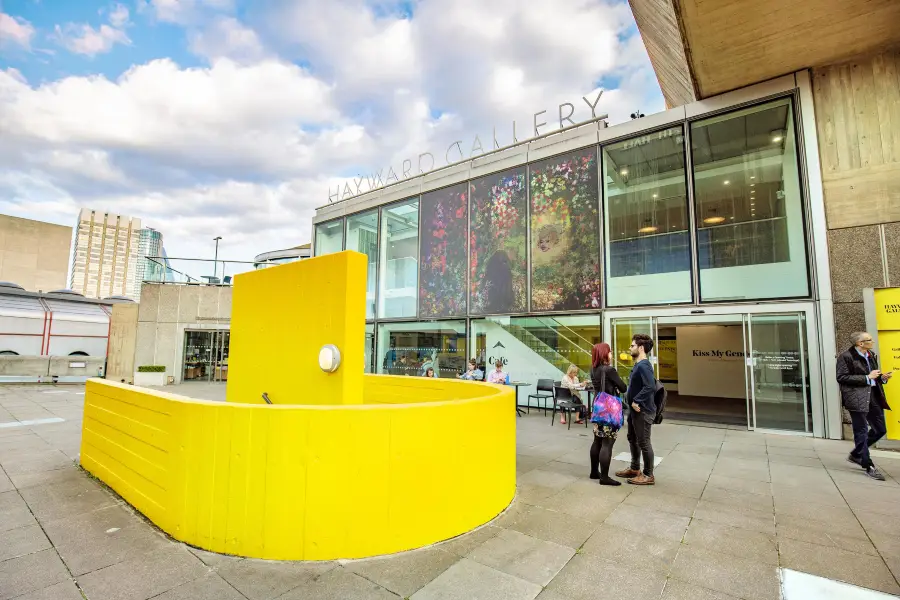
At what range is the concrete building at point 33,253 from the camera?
26.0m

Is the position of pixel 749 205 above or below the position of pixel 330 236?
below

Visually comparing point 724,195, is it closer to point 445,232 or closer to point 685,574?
point 445,232

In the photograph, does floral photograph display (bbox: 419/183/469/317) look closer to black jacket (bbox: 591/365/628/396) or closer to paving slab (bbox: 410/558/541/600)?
black jacket (bbox: 591/365/628/396)

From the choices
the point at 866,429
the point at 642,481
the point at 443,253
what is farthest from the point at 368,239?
the point at 866,429

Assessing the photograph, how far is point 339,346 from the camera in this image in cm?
395

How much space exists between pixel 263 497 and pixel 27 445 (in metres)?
6.33

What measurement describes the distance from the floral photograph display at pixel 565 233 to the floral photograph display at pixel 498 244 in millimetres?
406

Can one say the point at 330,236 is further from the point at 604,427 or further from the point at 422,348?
the point at 604,427

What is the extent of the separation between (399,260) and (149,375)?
1100cm

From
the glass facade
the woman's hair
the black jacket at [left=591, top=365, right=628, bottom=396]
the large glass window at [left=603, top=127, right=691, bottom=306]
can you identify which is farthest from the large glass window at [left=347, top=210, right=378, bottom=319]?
the black jacket at [left=591, top=365, right=628, bottom=396]

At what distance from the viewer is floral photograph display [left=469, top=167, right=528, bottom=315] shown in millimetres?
12328

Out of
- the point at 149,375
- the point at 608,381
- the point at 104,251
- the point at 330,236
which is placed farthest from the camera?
the point at 104,251

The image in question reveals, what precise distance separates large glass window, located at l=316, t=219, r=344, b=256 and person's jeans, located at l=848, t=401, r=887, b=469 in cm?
1614

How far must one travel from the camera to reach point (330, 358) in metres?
3.91
